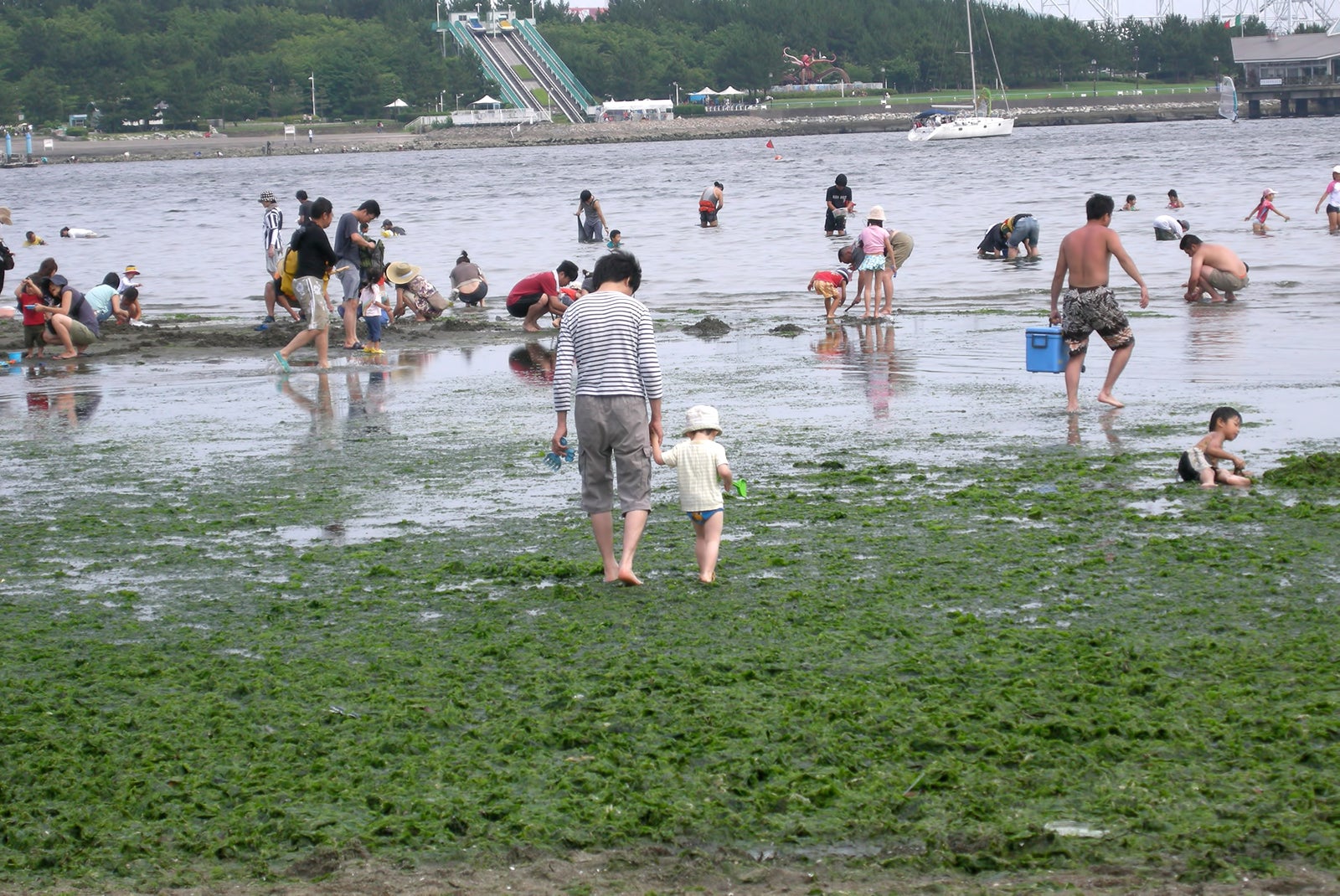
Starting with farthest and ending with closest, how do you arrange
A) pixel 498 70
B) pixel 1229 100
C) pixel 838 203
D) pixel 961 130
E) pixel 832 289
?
pixel 498 70, pixel 1229 100, pixel 961 130, pixel 838 203, pixel 832 289

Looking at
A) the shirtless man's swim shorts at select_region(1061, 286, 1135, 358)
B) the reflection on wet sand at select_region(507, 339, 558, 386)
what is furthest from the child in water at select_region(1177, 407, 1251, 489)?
the reflection on wet sand at select_region(507, 339, 558, 386)

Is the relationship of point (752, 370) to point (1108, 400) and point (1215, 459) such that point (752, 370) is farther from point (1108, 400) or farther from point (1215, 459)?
point (1215, 459)

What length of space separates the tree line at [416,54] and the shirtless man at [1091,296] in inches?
5338

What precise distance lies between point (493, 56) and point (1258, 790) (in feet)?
513

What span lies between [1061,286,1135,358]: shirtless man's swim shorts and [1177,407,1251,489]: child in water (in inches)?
97.7

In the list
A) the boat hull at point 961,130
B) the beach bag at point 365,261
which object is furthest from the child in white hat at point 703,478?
the boat hull at point 961,130

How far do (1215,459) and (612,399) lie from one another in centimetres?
394

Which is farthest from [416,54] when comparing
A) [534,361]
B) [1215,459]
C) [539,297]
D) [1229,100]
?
[1215,459]

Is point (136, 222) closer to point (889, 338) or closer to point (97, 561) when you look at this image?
point (889, 338)

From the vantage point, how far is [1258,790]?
14.6 feet

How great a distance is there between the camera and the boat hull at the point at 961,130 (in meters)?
106

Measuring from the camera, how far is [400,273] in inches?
758

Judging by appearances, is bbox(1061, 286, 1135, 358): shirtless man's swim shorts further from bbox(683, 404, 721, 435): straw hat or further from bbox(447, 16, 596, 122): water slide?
bbox(447, 16, 596, 122): water slide

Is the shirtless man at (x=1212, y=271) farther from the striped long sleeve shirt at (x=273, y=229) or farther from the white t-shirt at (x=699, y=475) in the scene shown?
the white t-shirt at (x=699, y=475)
